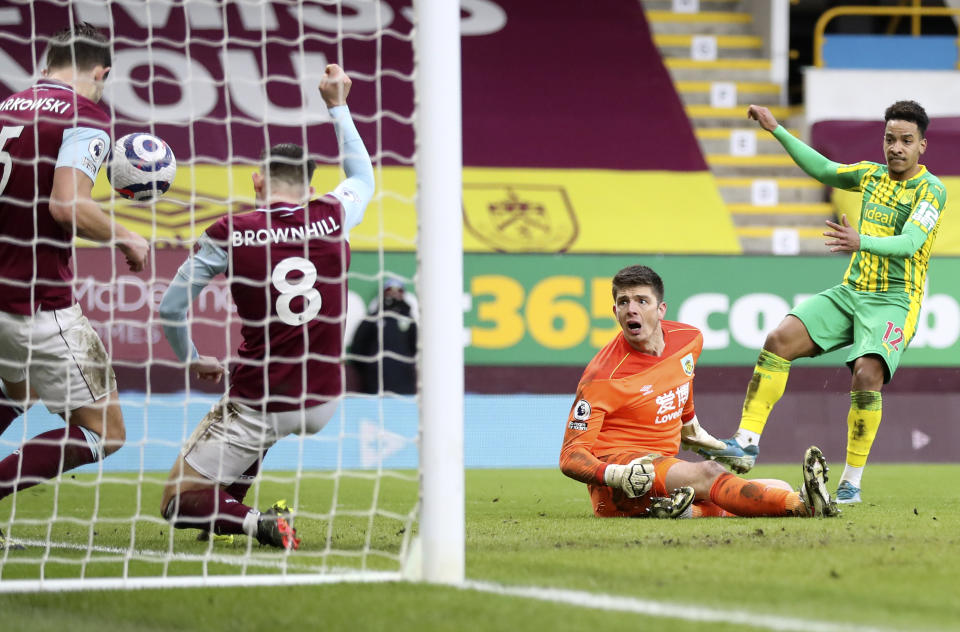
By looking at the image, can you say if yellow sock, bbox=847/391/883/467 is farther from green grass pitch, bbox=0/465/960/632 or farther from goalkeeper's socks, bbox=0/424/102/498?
goalkeeper's socks, bbox=0/424/102/498

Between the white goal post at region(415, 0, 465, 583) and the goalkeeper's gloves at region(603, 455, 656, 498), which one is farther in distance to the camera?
the goalkeeper's gloves at region(603, 455, 656, 498)

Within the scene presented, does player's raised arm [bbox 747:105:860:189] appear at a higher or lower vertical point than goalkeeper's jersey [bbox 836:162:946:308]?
higher

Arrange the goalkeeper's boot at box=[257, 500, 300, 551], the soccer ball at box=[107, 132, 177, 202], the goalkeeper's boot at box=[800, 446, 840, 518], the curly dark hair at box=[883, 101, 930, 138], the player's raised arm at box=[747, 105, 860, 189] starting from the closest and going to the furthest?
1. the goalkeeper's boot at box=[257, 500, 300, 551]
2. the soccer ball at box=[107, 132, 177, 202]
3. the goalkeeper's boot at box=[800, 446, 840, 518]
4. the curly dark hair at box=[883, 101, 930, 138]
5. the player's raised arm at box=[747, 105, 860, 189]

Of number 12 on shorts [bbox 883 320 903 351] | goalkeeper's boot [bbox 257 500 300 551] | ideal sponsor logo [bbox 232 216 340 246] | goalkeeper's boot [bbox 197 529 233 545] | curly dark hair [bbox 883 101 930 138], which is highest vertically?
curly dark hair [bbox 883 101 930 138]

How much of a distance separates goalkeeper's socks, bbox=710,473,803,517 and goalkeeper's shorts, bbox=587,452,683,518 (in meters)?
0.21

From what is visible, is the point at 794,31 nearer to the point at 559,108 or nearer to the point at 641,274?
the point at 559,108

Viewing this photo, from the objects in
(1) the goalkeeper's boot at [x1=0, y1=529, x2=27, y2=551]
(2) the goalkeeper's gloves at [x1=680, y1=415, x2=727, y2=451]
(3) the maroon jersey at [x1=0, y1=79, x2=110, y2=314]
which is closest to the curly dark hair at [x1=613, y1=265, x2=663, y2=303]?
(2) the goalkeeper's gloves at [x1=680, y1=415, x2=727, y2=451]

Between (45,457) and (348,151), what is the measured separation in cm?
153

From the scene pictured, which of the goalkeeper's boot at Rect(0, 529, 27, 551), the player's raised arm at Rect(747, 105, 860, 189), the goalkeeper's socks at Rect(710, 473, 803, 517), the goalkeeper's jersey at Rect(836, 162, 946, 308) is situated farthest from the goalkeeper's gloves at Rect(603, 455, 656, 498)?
the goalkeeper's boot at Rect(0, 529, 27, 551)

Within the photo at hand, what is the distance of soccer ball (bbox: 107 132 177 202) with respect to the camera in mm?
4820

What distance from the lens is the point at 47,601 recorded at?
3537mm

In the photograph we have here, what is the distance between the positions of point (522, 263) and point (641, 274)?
5.06m

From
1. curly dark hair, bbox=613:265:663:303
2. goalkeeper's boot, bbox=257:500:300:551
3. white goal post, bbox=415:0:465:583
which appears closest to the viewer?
white goal post, bbox=415:0:465:583

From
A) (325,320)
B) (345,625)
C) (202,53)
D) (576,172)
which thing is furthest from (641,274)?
(202,53)
